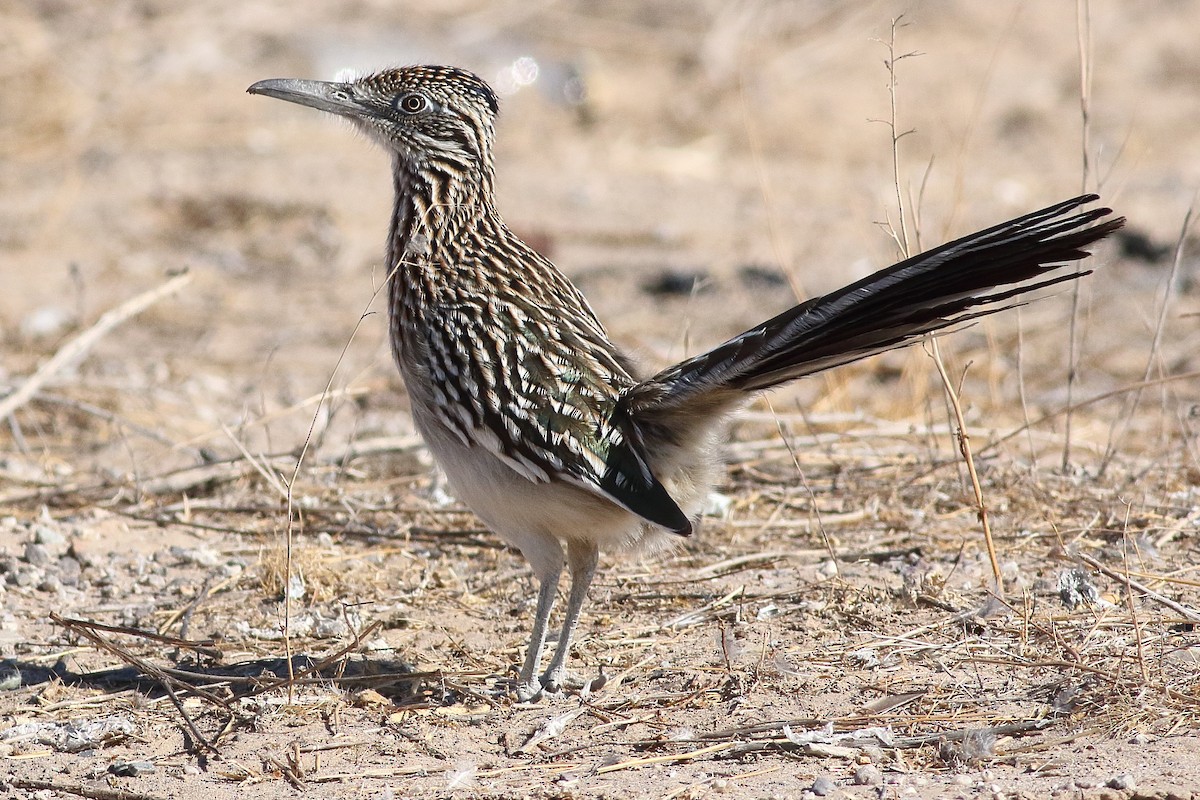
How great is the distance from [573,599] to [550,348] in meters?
0.77

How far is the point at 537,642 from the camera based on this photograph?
407 cm

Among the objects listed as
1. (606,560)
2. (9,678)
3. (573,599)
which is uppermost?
(606,560)

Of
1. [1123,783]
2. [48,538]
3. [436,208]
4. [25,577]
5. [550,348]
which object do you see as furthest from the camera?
[48,538]

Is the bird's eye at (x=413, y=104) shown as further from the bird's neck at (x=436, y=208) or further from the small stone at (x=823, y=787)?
the small stone at (x=823, y=787)

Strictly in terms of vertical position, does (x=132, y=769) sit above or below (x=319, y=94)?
below

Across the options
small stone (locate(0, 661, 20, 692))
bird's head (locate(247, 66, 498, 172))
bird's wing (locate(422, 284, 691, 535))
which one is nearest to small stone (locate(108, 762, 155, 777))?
small stone (locate(0, 661, 20, 692))

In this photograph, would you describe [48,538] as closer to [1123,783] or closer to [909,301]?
[909,301]

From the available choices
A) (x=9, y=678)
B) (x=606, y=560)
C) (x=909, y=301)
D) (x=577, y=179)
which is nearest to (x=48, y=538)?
(x=9, y=678)

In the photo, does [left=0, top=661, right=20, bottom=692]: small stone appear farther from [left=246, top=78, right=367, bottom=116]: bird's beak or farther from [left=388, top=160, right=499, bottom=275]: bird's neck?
[left=246, top=78, right=367, bottom=116]: bird's beak

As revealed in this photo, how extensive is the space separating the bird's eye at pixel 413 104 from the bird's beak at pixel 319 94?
0.13m

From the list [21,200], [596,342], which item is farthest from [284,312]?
[596,342]

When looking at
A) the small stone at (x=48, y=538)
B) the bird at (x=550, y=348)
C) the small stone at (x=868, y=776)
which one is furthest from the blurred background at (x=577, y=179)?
the small stone at (x=868, y=776)

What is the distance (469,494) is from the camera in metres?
4.03

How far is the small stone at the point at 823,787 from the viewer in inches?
127
